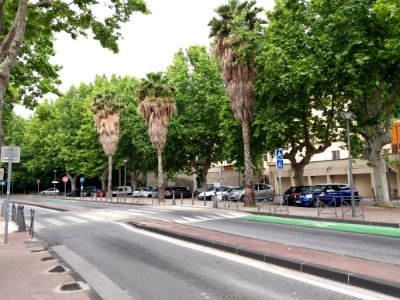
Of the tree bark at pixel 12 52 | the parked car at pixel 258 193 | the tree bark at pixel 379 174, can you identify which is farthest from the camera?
the parked car at pixel 258 193

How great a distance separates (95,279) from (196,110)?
110 ft

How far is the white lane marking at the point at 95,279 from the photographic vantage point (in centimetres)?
621

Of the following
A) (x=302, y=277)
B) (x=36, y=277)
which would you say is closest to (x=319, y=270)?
(x=302, y=277)

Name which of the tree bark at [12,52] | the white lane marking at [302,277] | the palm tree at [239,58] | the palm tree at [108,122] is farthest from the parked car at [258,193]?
the tree bark at [12,52]

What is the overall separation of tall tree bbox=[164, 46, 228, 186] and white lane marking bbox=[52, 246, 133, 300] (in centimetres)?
3000

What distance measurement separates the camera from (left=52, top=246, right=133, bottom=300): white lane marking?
6.21 meters

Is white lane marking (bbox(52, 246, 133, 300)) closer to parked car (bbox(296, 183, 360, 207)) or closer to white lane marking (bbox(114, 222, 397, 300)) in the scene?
white lane marking (bbox(114, 222, 397, 300))

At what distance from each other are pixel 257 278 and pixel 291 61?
17.0 meters

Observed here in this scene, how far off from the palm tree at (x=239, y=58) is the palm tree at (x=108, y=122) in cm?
2069

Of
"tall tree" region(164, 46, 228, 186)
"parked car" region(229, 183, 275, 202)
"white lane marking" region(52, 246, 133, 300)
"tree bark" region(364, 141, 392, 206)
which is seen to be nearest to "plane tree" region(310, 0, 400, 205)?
"tree bark" region(364, 141, 392, 206)

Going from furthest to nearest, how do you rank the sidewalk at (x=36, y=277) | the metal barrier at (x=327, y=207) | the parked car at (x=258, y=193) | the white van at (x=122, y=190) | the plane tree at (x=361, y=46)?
the white van at (x=122, y=190) → the parked car at (x=258, y=193) → the plane tree at (x=361, y=46) → the metal barrier at (x=327, y=207) → the sidewalk at (x=36, y=277)

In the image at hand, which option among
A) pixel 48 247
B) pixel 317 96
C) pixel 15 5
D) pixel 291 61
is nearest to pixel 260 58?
pixel 291 61

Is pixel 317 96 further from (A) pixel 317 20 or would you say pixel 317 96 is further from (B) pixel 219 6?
(B) pixel 219 6

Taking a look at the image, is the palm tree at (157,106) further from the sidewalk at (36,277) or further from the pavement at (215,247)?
the sidewalk at (36,277)
